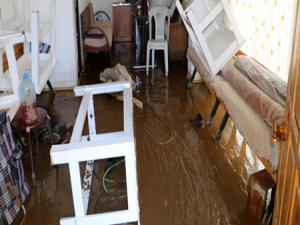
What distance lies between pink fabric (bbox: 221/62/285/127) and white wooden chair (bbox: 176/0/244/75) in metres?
0.12

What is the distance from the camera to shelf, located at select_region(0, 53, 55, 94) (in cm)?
292

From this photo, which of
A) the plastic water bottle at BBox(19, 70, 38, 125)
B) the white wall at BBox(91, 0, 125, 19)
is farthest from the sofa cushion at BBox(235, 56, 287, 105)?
the white wall at BBox(91, 0, 125, 19)

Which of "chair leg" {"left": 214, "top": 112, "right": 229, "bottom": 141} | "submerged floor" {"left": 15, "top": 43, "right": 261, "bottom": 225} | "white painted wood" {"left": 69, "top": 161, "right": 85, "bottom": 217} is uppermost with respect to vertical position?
"white painted wood" {"left": 69, "top": 161, "right": 85, "bottom": 217}

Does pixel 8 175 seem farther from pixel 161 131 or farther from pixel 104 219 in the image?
pixel 161 131

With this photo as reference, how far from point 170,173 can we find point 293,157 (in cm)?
163

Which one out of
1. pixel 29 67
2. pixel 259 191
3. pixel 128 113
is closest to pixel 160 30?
pixel 29 67

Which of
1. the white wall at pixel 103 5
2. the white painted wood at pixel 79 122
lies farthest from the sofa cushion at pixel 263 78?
the white wall at pixel 103 5

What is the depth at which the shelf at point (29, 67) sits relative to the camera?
2918 mm

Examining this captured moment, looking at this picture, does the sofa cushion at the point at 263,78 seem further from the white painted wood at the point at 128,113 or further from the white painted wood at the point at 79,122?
the white painted wood at the point at 79,122

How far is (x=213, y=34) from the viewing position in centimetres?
388

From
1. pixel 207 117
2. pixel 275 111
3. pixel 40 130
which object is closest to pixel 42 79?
pixel 40 130

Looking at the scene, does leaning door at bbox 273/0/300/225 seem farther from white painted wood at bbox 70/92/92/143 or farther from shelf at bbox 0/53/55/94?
shelf at bbox 0/53/55/94

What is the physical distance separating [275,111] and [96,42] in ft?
11.5

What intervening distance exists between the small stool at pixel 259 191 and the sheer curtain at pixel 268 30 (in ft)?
2.89
